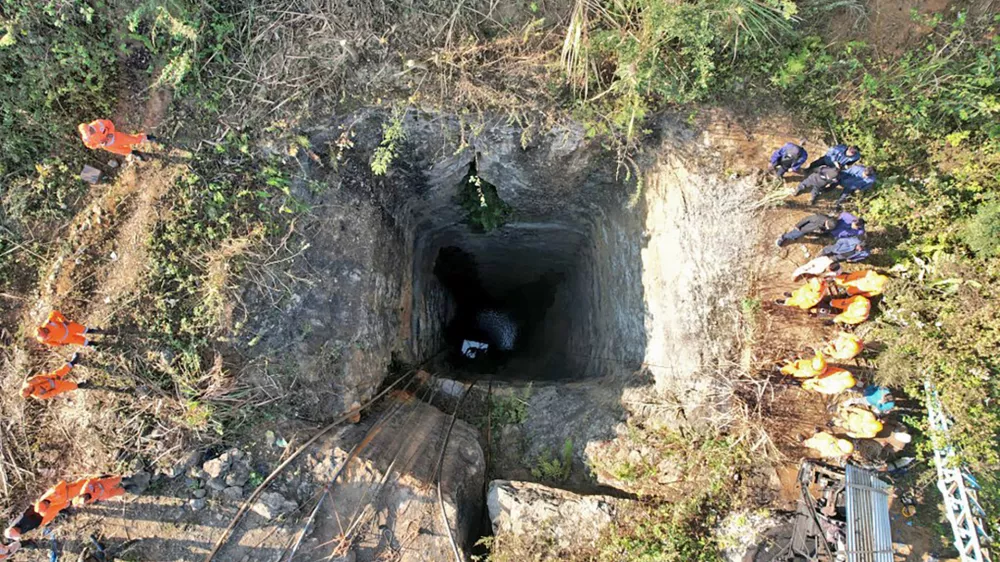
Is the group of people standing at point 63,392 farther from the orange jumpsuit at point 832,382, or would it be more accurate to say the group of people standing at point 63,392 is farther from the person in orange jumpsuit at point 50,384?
the orange jumpsuit at point 832,382

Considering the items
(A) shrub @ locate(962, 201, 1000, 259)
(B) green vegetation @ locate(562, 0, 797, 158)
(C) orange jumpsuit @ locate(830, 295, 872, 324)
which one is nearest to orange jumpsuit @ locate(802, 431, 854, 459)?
(C) orange jumpsuit @ locate(830, 295, 872, 324)

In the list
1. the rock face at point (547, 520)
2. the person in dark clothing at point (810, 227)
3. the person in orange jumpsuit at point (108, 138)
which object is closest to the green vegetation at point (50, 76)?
the person in orange jumpsuit at point (108, 138)

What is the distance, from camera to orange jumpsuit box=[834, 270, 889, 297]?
4.92 meters

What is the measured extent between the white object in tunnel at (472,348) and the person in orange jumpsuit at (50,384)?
8497mm

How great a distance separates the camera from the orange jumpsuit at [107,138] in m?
4.79

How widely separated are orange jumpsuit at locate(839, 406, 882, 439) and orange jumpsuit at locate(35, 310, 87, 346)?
7.92 m

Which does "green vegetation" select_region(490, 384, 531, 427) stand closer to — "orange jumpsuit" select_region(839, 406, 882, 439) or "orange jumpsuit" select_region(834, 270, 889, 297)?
"orange jumpsuit" select_region(839, 406, 882, 439)

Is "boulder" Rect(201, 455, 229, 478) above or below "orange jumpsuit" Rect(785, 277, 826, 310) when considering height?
below

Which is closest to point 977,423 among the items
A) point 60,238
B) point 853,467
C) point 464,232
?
point 853,467

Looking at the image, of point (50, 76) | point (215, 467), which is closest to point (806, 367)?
point (215, 467)

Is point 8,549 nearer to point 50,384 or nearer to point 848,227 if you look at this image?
point 50,384

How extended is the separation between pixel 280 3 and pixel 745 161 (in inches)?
224

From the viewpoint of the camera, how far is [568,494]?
18.6 ft

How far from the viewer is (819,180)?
5137 mm
